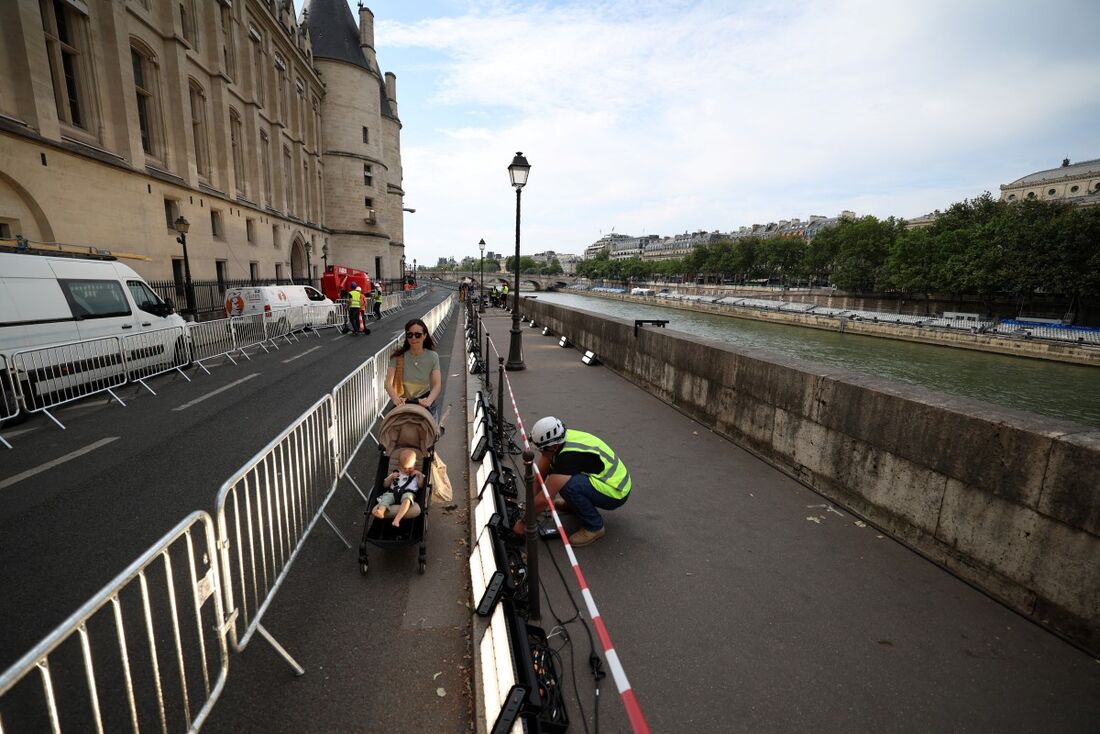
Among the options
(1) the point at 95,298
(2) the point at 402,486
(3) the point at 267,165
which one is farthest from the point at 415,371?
(3) the point at 267,165

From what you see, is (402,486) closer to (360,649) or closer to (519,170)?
(360,649)

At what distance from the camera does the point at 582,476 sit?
13.6 ft

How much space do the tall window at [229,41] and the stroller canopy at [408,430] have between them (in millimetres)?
31217

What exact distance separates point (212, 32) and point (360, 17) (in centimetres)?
3539

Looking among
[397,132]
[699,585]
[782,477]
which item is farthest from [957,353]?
[397,132]

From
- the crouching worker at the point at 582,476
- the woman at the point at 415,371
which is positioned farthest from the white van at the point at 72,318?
the crouching worker at the point at 582,476

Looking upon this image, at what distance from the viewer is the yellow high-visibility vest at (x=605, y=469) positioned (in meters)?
4.15

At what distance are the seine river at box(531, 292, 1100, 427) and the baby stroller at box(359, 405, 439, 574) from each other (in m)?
15.1

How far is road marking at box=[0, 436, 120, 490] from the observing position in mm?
5285

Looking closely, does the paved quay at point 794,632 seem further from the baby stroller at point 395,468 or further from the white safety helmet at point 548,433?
the baby stroller at point 395,468

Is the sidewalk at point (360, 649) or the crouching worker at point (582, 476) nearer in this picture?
the sidewalk at point (360, 649)

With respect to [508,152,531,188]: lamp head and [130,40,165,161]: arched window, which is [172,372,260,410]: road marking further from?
[130,40,165,161]: arched window

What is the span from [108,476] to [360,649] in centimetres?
448

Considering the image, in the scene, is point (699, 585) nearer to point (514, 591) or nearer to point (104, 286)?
point (514, 591)
